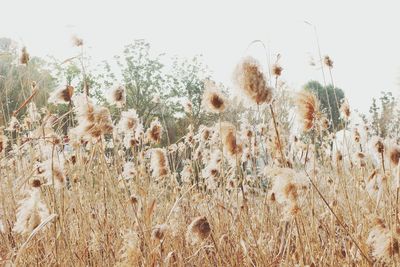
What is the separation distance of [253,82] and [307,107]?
21 cm

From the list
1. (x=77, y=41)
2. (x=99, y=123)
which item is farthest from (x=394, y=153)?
(x=77, y=41)

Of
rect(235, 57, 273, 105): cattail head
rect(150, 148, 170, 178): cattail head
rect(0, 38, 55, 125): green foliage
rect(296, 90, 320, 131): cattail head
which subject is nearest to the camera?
rect(235, 57, 273, 105): cattail head

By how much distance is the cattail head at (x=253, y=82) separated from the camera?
1.28m

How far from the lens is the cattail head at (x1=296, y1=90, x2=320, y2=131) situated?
140 centimetres

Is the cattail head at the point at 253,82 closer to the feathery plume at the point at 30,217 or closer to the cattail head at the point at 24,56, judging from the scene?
the feathery plume at the point at 30,217

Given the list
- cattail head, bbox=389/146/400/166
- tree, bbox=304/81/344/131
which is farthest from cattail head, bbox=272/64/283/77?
cattail head, bbox=389/146/400/166

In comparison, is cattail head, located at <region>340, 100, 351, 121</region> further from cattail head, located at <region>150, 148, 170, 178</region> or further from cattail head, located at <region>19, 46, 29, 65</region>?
cattail head, located at <region>19, 46, 29, 65</region>

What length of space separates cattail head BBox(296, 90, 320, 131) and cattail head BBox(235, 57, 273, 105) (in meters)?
0.16

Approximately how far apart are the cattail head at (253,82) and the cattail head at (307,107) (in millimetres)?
164

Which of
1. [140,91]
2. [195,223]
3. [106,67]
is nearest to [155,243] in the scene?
[195,223]

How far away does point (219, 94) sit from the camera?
165cm

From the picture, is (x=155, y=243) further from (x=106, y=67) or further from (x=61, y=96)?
(x=106, y=67)

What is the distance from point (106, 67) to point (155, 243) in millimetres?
21110

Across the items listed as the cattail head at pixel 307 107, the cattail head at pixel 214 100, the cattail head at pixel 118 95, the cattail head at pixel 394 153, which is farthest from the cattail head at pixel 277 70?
the cattail head at pixel 118 95
